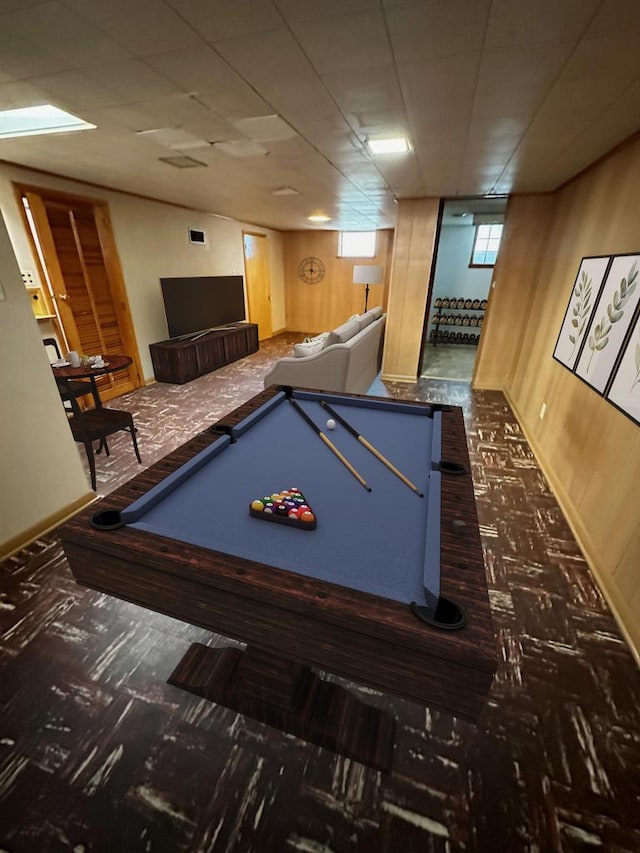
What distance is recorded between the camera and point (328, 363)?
3396 millimetres

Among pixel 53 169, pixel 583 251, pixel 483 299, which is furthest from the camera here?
pixel 483 299

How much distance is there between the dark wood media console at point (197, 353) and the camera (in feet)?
15.4

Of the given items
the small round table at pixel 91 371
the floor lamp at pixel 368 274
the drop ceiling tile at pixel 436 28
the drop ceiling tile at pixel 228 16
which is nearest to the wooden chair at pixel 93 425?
the small round table at pixel 91 371

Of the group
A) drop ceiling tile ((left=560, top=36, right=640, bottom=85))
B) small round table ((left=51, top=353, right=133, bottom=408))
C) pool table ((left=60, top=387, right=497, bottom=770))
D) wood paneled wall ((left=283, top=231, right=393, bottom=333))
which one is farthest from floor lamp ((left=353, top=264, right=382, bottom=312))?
pool table ((left=60, top=387, right=497, bottom=770))

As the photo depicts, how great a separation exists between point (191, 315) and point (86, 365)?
8.46 ft

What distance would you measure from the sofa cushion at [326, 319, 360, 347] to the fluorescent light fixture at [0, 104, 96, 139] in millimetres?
2295

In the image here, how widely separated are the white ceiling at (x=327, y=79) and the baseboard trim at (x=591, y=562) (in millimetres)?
2222

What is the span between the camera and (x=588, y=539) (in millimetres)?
2008

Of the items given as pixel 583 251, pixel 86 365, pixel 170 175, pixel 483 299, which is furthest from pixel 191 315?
pixel 483 299

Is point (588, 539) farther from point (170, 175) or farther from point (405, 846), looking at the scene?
point (170, 175)

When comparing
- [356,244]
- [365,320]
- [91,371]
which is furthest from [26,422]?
[356,244]

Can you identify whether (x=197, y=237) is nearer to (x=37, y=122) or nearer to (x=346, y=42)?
(x=37, y=122)

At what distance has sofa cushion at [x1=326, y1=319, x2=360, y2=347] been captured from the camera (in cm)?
357

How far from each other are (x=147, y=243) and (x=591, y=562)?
18.1 feet
